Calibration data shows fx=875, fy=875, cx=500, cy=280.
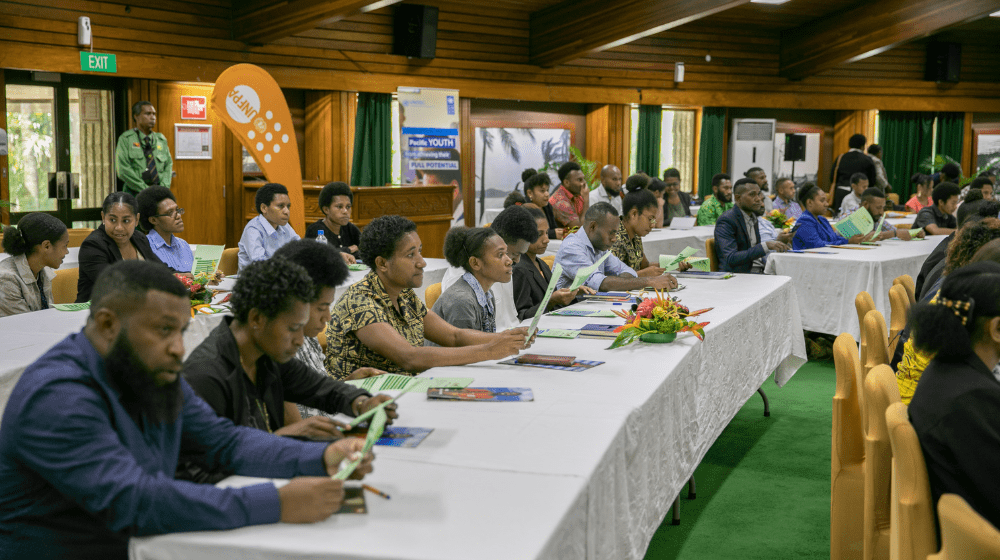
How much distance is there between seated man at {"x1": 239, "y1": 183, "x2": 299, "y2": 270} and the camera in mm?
5695

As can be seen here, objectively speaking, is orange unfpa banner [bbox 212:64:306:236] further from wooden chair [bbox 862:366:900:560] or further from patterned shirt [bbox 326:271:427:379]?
wooden chair [bbox 862:366:900:560]

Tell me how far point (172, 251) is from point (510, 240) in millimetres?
2255

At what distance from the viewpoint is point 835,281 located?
6.45m

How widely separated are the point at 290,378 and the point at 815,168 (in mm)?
15275

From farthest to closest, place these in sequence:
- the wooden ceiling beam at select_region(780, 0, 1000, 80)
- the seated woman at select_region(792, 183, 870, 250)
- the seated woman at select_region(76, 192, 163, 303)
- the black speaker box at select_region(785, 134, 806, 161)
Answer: the black speaker box at select_region(785, 134, 806, 161), the wooden ceiling beam at select_region(780, 0, 1000, 80), the seated woman at select_region(792, 183, 870, 250), the seated woman at select_region(76, 192, 163, 303)

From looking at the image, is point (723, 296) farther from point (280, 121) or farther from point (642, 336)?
point (280, 121)

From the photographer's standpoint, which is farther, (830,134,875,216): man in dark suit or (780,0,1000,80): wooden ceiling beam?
(780,0,1000,80): wooden ceiling beam

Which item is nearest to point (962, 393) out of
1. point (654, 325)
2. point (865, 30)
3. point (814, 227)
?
point (654, 325)

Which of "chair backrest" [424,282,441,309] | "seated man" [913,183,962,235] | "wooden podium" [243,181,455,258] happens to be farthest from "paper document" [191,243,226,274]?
"seated man" [913,183,962,235]

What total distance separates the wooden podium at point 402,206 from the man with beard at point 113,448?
24.0 ft

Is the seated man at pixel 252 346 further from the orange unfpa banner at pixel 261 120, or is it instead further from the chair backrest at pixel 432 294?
the orange unfpa banner at pixel 261 120

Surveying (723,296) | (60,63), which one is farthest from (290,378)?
(60,63)

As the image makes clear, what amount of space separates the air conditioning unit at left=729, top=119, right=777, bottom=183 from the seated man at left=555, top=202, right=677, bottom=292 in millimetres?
10637

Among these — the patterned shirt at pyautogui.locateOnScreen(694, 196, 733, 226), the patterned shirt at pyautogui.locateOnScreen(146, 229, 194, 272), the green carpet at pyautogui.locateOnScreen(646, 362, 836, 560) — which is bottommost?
the green carpet at pyautogui.locateOnScreen(646, 362, 836, 560)
